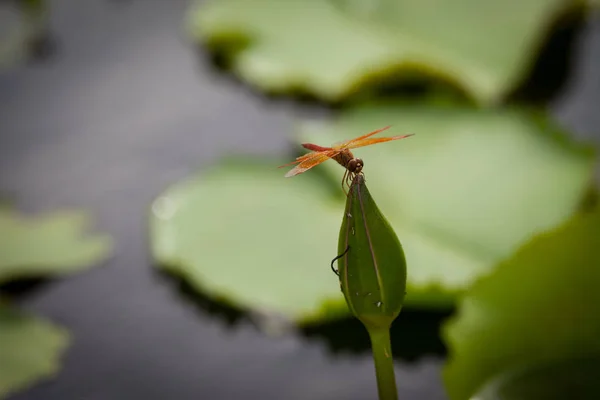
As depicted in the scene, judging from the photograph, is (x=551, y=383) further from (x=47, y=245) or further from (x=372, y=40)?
(x=372, y=40)

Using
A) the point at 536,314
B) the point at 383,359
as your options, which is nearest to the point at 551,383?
the point at 536,314

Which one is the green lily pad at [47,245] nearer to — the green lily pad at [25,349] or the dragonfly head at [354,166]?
the green lily pad at [25,349]

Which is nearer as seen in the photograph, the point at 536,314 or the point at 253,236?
the point at 536,314

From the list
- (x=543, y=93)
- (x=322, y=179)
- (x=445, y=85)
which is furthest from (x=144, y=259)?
(x=543, y=93)

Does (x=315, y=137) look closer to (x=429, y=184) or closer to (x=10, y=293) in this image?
(x=429, y=184)

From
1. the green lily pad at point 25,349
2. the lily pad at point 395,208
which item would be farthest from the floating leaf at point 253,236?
the green lily pad at point 25,349
